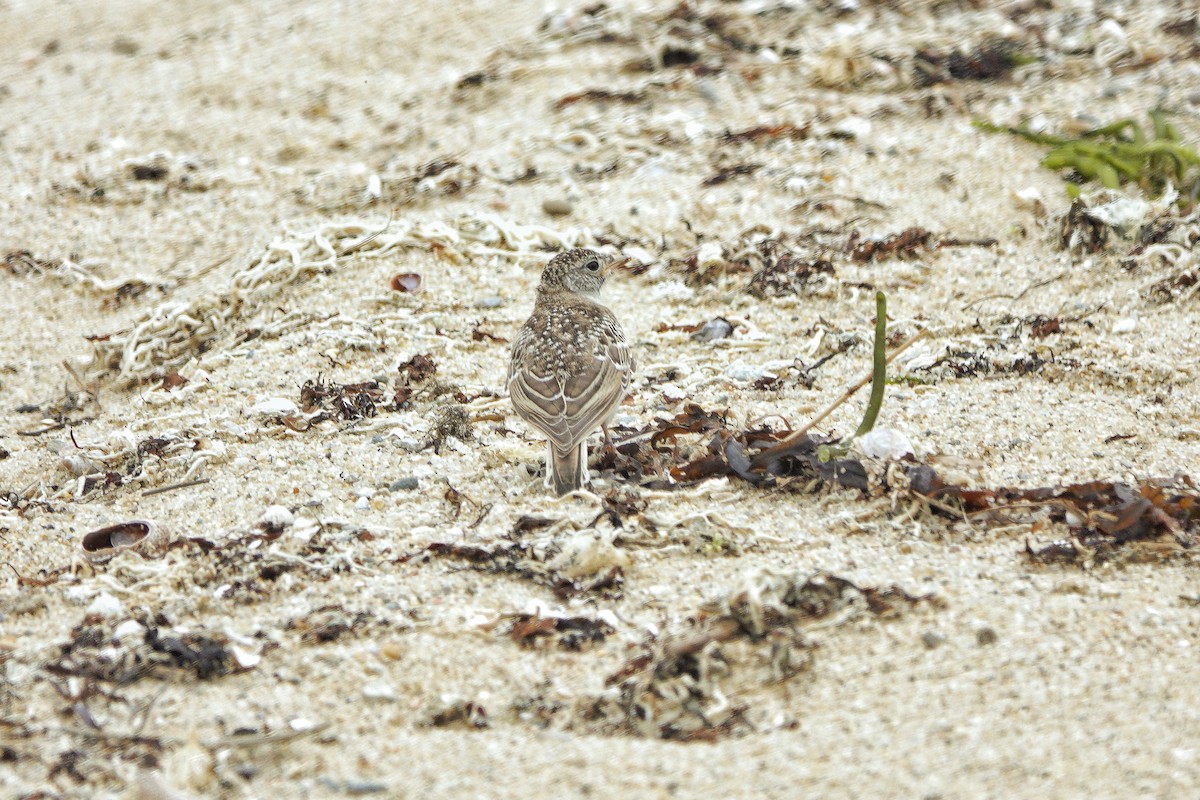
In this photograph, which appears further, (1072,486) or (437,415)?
(437,415)

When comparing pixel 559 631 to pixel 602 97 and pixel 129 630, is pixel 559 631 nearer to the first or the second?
pixel 129 630

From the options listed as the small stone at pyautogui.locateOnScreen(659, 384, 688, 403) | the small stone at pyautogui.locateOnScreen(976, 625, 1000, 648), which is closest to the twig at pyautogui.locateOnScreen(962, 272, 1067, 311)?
the small stone at pyautogui.locateOnScreen(659, 384, 688, 403)

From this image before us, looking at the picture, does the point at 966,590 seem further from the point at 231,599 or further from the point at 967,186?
the point at 967,186

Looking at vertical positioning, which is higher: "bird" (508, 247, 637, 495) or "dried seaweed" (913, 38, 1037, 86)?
"bird" (508, 247, 637, 495)

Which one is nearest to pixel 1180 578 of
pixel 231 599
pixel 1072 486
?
pixel 1072 486

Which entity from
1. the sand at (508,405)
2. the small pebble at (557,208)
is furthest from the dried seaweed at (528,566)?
the small pebble at (557,208)

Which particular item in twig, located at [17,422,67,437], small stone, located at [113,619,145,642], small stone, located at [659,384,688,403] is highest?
small stone, located at [113,619,145,642]

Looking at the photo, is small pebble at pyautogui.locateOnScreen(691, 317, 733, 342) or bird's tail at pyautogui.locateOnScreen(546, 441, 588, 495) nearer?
bird's tail at pyautogui.locateOnScreen(546, 441, 588, 495)

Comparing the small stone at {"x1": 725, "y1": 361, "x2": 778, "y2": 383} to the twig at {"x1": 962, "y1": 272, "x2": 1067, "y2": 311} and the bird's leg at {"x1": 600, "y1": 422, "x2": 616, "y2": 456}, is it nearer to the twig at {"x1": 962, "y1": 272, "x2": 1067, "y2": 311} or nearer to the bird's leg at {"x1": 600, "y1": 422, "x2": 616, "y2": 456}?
the bird's leg at {"x1": 600, "y1": 422, "x2": 616, "y2": 456}
